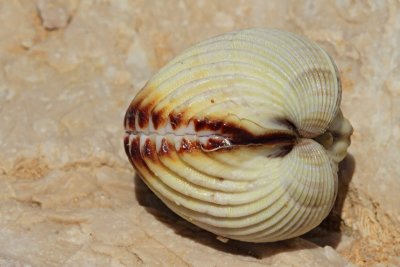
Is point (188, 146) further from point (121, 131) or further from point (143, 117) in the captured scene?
point (121, 131)

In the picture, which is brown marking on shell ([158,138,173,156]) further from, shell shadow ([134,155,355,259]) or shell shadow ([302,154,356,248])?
shell shadow ([302,154,356,248])

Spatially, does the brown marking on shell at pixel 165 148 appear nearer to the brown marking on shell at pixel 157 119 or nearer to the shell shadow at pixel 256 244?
the brown marking on shell at pixel 157 119

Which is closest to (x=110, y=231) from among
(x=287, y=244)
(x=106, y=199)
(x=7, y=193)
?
(x=106, y=199)

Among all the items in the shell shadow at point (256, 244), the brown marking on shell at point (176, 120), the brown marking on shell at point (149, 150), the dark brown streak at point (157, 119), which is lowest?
the shell shadow at point (256, 244)

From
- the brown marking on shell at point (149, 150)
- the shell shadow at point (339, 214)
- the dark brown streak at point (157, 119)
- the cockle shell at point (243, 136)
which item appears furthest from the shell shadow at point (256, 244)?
the dark brown streak at point (157, 119)

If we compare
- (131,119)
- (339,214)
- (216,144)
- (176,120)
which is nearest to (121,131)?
(131,119)

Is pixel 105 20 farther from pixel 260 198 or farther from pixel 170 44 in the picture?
pixel 260 198
